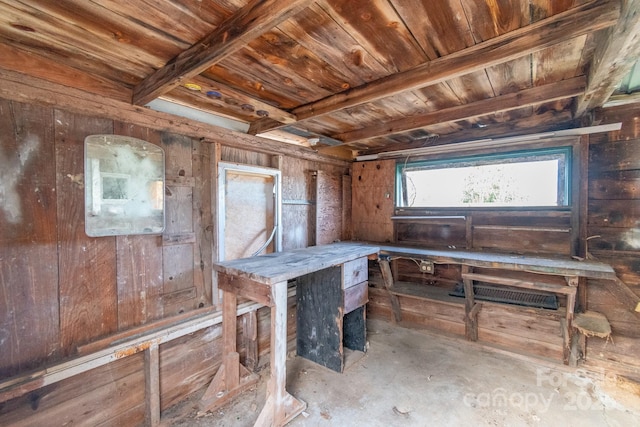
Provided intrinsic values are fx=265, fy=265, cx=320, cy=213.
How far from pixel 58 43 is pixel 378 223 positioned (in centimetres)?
287

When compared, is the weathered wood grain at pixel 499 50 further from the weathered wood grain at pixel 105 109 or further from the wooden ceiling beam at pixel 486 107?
the weathered wood grain at pixel 105 109

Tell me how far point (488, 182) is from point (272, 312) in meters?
2.42

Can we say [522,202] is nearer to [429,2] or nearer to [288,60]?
[429,2]

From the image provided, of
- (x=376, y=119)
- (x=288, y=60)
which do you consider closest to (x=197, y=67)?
(x=288, y=60)

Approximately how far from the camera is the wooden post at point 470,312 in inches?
92.9

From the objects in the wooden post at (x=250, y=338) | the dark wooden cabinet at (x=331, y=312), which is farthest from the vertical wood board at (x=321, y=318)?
the wooden post at (x=250, y=338)

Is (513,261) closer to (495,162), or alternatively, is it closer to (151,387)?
(495,162)

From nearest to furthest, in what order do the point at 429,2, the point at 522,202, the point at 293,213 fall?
the point at 429,2, the point at 522,202, the point at 293,213

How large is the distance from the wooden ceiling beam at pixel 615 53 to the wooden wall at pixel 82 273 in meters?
2.12

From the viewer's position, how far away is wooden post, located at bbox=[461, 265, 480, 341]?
7.74 feet

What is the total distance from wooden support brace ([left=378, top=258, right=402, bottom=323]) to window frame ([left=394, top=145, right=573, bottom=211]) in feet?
2.36

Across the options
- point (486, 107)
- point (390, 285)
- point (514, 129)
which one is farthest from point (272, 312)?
point (514, 129)

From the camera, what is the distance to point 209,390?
1.85 metres

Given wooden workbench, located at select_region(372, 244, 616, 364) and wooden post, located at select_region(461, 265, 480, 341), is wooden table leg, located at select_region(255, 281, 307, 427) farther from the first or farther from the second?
wooden post, located at select_region(461, 265, 480, 341)
